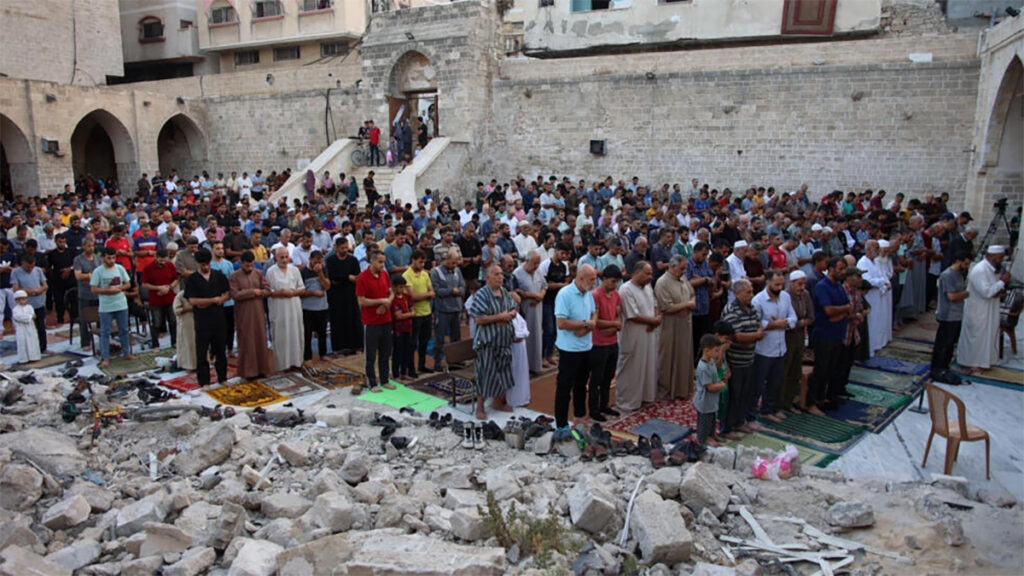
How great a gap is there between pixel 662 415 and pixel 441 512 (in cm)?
301

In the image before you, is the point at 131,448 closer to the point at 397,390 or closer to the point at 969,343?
the point at 397,390

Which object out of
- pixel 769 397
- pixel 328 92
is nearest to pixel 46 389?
pixel 769 397

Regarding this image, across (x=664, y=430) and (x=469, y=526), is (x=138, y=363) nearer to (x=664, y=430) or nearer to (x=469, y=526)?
(x=469, y=526)

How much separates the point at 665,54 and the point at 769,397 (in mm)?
14546

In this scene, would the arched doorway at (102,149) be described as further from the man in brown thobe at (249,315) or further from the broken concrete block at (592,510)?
the broken concrete block at (592,510)

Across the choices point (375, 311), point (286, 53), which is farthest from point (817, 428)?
point (286, 53)

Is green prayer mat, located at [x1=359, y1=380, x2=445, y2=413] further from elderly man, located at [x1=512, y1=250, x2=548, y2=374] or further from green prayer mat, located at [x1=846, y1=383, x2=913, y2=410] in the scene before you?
green prayer mat, located at [x1=846, y1=383, x2=913, y2=410]

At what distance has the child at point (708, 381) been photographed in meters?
5.56

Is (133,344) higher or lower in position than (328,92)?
lower

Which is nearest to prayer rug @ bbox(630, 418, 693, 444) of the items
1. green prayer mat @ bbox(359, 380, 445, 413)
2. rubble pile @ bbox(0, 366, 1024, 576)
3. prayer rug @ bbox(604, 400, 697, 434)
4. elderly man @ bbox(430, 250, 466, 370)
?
prayer rug @ bbox(604, 400, 697, 434)

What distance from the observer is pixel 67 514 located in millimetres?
4547

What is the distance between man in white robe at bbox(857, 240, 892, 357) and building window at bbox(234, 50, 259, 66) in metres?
33.1

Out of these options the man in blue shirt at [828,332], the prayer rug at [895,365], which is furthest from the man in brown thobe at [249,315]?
the prayer rug at [895,365]

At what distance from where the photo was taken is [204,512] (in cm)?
461
